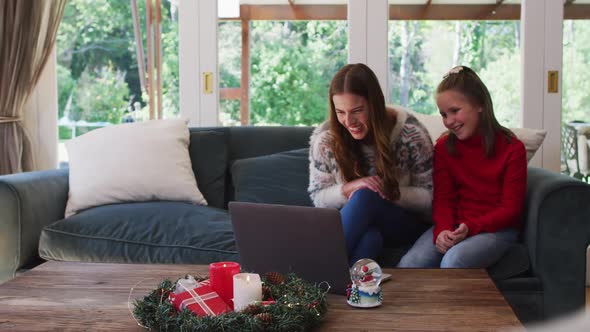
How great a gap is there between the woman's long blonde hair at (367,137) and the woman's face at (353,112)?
0.02m

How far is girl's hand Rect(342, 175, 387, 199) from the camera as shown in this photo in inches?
87.3

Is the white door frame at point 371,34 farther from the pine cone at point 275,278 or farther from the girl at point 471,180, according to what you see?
the pine cone at point 275,278

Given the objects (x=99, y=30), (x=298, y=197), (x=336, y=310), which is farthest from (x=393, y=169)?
(x=99, y=30)

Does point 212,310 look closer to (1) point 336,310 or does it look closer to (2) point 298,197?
(1) point 336,310

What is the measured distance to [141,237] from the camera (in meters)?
2.46

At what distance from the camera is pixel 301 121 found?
11.5 ft

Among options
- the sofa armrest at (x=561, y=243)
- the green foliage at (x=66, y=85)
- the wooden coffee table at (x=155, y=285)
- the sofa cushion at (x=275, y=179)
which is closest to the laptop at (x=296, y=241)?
the wooden coffee table at (x=155, y=285)

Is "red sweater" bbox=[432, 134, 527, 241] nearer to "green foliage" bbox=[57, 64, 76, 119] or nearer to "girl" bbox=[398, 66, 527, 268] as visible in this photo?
"girl" bbox=[398, 66, 527, 268]

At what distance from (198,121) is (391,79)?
3.46 ft

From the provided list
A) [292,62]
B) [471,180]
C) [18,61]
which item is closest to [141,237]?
[471,180]

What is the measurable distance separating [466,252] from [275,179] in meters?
1.01

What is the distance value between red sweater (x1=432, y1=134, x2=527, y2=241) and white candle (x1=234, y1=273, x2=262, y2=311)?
41.1 inches

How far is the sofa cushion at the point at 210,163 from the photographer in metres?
2.95

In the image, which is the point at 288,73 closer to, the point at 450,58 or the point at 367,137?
the point at 450,58
